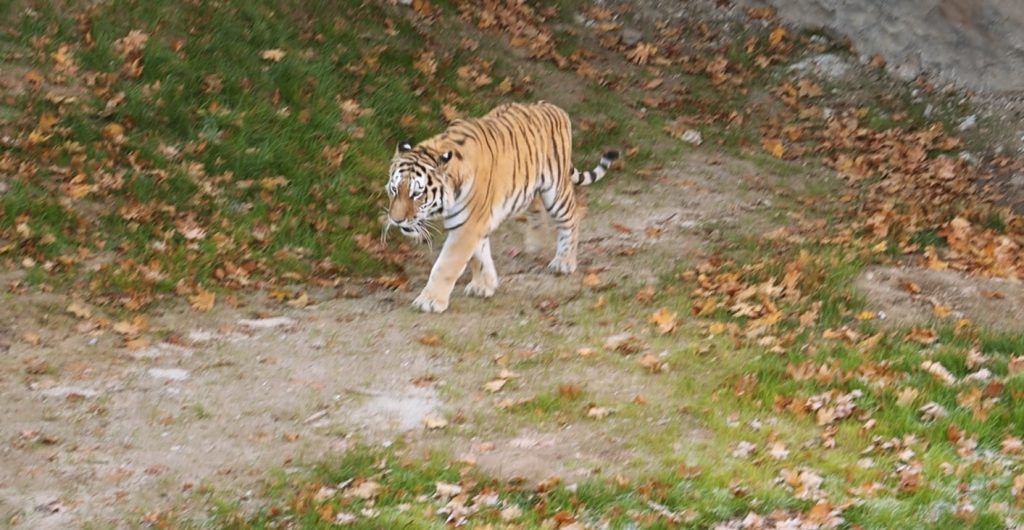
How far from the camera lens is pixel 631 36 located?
1534cm

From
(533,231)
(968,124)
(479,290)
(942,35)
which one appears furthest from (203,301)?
(942,35)

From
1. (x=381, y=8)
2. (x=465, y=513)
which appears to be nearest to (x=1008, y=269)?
(x=465, y=513)

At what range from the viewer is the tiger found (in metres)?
8.36

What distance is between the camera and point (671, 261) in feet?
32.3

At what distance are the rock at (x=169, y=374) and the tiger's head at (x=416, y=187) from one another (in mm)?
1742

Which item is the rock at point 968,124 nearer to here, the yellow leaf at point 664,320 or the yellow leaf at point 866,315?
the yellow leaf at point 866,315

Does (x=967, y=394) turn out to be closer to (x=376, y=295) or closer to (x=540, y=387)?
(x=540, y=387)

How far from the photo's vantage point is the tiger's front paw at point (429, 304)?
340 inches

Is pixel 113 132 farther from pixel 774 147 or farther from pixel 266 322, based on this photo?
pixel 774 147

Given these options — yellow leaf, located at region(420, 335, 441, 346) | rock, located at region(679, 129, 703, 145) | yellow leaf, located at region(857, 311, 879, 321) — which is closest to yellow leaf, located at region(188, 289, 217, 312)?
yellow leaf, located at region(420, 335, 441, 346)

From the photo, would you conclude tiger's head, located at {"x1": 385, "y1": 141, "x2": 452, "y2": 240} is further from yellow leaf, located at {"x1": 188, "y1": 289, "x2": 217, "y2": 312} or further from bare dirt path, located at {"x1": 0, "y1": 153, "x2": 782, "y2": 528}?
yellow leaf, located at {"x1": 188, "y1": 289, "x2": 217, "y2": 312}

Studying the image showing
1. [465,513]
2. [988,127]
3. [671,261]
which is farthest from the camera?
[988,127]

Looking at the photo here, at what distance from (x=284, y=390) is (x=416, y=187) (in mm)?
1766

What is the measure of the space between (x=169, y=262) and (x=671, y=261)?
12.0 ft
